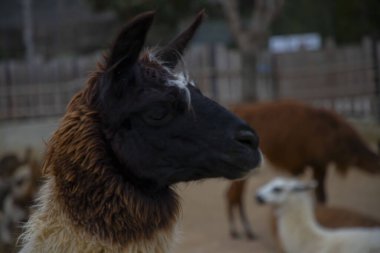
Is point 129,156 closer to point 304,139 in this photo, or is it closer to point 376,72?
point 304,139

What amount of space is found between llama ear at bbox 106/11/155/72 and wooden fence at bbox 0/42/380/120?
11666 millimetres

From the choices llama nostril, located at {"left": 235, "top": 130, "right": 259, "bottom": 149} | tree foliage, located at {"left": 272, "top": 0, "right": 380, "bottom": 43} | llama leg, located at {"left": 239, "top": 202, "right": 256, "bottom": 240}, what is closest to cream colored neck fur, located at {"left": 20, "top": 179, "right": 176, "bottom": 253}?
llama nostril, located at {"left": 235, "top": 130, "right": 259, "bottom": 149}

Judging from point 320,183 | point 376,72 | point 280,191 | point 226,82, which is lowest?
point 320,183

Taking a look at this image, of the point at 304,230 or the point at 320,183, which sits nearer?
the point at 304,230

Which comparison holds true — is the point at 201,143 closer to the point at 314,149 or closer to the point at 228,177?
the point at 228,177

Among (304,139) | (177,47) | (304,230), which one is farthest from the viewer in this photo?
(304,139)

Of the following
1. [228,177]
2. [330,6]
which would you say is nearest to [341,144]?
[228,177]

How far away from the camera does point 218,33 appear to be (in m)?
27.9

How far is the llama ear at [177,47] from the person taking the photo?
2932 millimetres

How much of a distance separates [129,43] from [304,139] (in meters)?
6.32

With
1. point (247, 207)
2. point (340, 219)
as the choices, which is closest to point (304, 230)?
point (340, 219)

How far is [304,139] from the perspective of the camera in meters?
8.52

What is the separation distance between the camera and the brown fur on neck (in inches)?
100

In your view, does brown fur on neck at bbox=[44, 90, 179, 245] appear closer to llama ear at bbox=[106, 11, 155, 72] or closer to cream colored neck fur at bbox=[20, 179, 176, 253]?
cream colored neck fur at bbox=[20, 179, 176, 253]
